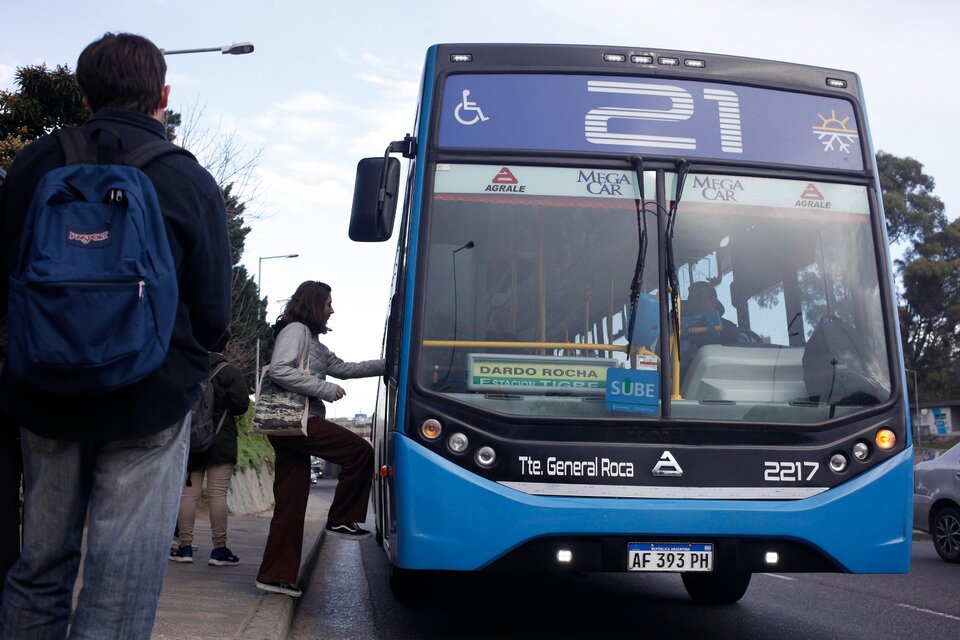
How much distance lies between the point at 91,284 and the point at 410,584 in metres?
5.40

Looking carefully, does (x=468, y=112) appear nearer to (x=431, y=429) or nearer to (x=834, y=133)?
(x=431, y=429)

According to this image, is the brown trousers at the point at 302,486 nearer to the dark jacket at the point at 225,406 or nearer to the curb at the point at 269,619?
the curb at the point at 269,619

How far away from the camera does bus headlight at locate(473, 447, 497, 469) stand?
18.1 feet

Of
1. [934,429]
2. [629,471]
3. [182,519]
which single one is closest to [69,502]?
[629,471]

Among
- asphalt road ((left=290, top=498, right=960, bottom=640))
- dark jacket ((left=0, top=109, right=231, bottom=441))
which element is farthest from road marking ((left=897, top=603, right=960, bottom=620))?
dark jacket ((left=0, top=109, right=231, bottom=441))

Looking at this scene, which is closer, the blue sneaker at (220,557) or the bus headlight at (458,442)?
the bus headlight at (458,442)

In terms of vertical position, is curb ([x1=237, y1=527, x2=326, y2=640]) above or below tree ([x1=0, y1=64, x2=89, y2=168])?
below

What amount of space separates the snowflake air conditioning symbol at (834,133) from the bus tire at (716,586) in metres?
3.25

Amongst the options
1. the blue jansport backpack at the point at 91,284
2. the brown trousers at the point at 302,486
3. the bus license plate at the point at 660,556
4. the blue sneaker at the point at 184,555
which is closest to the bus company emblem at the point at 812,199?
the bus license plate at the point at 660,556

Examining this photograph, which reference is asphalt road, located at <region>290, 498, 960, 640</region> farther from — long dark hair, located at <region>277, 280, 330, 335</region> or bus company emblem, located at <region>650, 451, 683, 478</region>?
long dark hair, located at <region>277, 280, 330, 335</region>

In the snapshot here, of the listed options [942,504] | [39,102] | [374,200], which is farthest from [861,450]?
[39,102]

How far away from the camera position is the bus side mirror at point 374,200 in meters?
6.13

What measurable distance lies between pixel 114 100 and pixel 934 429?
2925 inches

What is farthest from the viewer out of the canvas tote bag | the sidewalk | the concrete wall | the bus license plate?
the concrete wall
